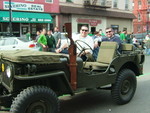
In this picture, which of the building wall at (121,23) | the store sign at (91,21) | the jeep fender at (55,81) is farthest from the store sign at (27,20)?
the jeep fender at (55,81)

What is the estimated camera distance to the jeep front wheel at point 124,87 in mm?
5094

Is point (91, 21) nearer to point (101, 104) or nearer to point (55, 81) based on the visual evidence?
point (101, 104)

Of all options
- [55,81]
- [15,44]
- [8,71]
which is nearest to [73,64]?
[55,81]

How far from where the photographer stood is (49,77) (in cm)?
391

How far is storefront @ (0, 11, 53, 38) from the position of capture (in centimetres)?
2138

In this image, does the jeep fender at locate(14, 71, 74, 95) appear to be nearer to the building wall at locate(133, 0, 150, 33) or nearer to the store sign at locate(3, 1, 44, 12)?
the store sign at locate(3, 1, 44, 12)

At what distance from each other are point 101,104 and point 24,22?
717 inches

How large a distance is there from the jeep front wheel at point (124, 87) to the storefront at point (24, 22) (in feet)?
55.1

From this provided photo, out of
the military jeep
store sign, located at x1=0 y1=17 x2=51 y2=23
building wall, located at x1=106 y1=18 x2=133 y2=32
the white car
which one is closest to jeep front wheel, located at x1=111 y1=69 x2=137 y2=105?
the military jeep

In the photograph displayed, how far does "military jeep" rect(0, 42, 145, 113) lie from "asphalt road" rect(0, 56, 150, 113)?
0.24m

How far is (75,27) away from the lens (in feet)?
92.5

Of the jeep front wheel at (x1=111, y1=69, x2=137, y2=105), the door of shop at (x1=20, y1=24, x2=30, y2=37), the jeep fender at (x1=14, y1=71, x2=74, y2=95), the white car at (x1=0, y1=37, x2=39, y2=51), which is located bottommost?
the jeep front wheel at (x1=111, y1=69, x2=137, y2=105)

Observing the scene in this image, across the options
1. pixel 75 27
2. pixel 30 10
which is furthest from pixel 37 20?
pixel 75 27

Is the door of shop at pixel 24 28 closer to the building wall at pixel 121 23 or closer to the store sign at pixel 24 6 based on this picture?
the store sign at pixel 24 6
